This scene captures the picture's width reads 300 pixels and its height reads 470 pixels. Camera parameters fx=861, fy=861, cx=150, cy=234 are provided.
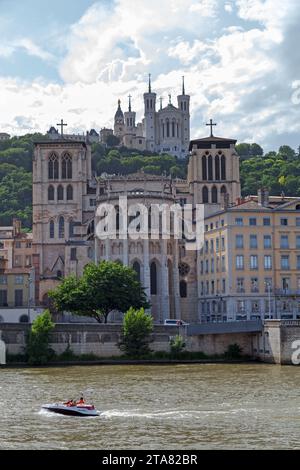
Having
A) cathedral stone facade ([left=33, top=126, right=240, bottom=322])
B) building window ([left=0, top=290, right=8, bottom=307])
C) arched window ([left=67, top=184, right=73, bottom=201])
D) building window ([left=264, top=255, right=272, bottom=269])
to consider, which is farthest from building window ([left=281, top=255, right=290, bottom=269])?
arched window ([left=67, top=184, right=73, bottom=201])

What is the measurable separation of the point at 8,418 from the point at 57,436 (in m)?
5.89

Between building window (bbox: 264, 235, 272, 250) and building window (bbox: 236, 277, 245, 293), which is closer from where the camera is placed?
building window (bbox: 236, 277, 245, 293)

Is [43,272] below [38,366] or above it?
above

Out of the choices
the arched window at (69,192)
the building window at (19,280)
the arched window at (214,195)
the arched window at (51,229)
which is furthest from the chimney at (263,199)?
the arched window at (51,229)

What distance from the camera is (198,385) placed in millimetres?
59875

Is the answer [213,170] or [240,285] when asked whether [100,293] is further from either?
[213,170]

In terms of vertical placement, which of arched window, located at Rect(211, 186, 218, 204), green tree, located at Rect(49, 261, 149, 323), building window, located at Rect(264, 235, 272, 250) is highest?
arched window, located at Rect(211, 186, 218, 204)

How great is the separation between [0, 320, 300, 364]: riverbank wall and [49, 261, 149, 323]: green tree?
6.81m

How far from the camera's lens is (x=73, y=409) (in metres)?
46.2

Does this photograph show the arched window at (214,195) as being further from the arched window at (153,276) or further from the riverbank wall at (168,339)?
the riverbank wall at (168,339)

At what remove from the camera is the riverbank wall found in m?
77.0

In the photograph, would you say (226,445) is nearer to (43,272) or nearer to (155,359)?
(155,359)

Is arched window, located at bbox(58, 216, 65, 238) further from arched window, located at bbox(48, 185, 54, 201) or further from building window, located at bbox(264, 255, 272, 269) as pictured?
building window, located at bbox(264, 255, 272, 269)

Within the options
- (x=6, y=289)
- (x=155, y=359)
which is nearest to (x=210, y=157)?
(x=6, y=289)
